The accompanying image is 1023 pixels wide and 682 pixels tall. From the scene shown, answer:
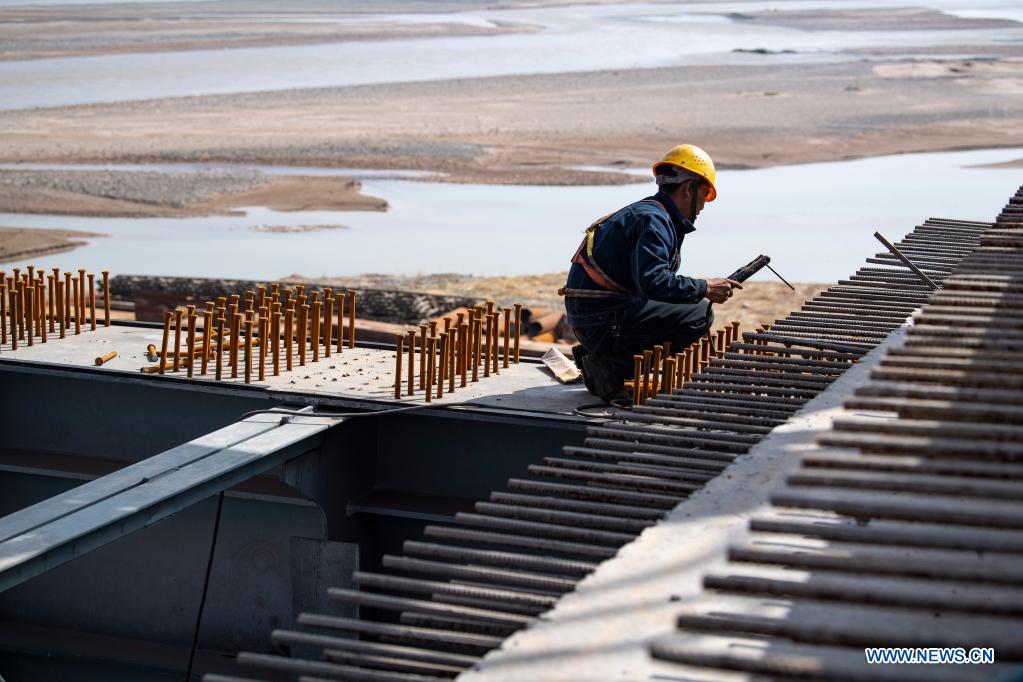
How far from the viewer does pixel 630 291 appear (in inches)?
293

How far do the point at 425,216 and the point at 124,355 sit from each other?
14.0m

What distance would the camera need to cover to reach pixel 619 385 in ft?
24.7

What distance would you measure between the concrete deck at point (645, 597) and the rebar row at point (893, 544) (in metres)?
0.07

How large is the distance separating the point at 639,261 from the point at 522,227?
14.3 metres

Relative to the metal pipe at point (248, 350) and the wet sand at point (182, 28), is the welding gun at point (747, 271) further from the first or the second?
the wet sand at point (182, 28)

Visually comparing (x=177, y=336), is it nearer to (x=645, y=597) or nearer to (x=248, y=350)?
(x=248, y=350)

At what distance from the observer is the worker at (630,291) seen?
23.7ft

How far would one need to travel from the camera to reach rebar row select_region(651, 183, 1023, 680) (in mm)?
3223

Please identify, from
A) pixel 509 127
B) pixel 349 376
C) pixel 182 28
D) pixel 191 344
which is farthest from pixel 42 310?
pixel 182 28

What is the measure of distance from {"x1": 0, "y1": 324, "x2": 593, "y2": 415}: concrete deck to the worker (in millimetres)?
265

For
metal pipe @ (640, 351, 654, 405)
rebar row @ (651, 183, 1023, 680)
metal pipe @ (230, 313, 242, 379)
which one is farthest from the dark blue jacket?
rebar row @ (651, 183, 1023, 680)

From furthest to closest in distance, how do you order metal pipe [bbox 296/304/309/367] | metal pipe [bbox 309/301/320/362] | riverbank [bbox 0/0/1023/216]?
riverbank [bbox 0/0/1023/216]
metal pipe [bbox 309/301/320/362]
metal pipe [bbox 296/304/309/367]

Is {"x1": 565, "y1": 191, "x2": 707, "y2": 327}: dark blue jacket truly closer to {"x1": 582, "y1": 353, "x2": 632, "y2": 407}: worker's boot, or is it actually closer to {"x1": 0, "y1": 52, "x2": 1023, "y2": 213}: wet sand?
{"x1": 582, "y1": 353, "x2": 632, "y2": 407}: worker's boot

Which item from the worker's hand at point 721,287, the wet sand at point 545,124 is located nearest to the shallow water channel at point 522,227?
the wet sand at point 545,124
